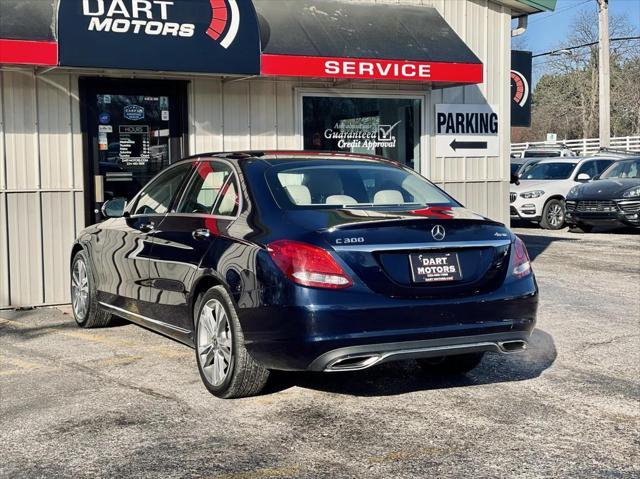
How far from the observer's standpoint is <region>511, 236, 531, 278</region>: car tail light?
5.73 metres

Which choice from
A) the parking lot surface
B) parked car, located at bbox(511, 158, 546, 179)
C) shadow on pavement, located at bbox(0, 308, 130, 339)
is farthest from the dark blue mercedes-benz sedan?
parked car, located at bbox(511, 158, 546, 179)

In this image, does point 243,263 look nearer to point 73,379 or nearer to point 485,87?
point 73,379

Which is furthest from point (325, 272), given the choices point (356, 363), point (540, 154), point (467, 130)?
point (540, 154)

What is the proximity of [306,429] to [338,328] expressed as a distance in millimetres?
609

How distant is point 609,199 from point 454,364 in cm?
1300

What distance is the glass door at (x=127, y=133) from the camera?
33.1 feet

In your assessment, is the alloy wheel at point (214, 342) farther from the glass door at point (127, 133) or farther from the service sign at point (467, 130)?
the service sign at point (467, 130)

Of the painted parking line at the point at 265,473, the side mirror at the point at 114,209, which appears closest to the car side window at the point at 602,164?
the side mirror at the point at 114,209

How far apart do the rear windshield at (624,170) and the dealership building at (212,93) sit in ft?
25.9

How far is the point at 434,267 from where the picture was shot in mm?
5387

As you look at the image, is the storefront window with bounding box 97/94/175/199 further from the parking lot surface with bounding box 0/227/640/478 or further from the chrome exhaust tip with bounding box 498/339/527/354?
the chrome exhaust tip with bounding box 498/339/527/354

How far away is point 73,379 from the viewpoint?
6438mm

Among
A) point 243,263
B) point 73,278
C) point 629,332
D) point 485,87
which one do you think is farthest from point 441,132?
point 243,263

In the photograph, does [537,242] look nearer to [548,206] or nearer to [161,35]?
[548,206]
